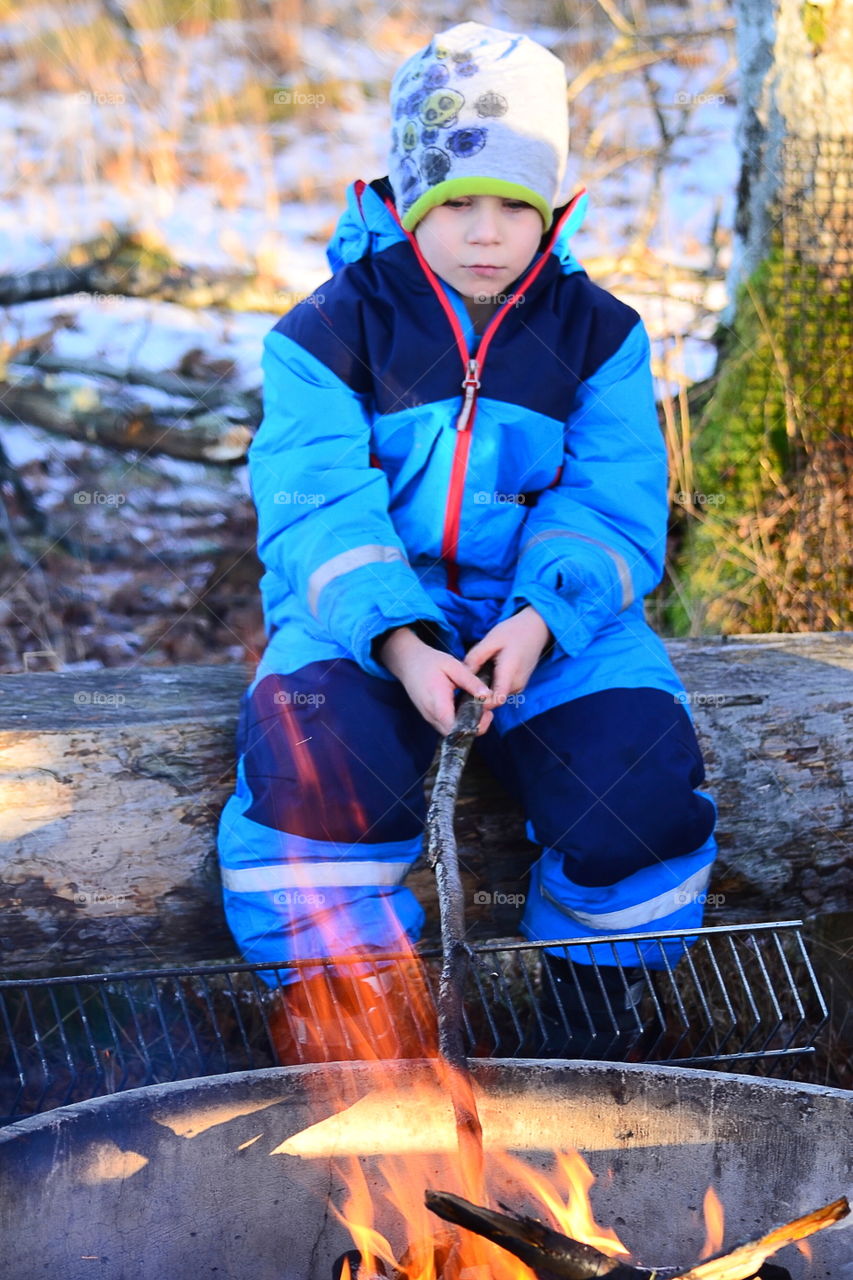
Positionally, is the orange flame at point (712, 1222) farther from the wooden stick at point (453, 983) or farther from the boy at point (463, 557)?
the boy at point (463, 557)

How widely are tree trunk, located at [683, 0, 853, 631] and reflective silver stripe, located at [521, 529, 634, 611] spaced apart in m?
1.54

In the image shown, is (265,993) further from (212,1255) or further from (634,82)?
(634,82)

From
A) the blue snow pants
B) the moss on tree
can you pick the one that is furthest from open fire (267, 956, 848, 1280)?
the moss on tree

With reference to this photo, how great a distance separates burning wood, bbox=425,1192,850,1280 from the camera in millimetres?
1312

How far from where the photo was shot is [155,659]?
446 centimetres

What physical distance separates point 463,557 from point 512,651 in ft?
1.16

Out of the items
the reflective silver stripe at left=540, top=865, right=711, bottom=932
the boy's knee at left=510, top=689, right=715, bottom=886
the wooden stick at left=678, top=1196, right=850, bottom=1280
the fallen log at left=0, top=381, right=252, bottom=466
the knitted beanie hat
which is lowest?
the reflective silver stripe at left=540, top=865, right=711, bottom=932

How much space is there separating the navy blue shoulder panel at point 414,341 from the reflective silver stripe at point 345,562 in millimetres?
337

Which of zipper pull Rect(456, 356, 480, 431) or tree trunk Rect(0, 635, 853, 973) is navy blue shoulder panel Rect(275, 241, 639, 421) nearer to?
zipper pull Rect(456, 356, 480, 431)

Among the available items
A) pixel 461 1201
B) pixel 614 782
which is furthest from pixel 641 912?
pixel 461 1201

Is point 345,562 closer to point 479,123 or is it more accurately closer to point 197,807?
point 197,807

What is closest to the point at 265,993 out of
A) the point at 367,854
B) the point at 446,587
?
the point at 367,854

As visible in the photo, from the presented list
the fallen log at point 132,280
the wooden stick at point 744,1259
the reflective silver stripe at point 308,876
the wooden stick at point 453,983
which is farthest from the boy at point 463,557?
the fallen log at point 132,280

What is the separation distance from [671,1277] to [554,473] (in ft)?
5.36
